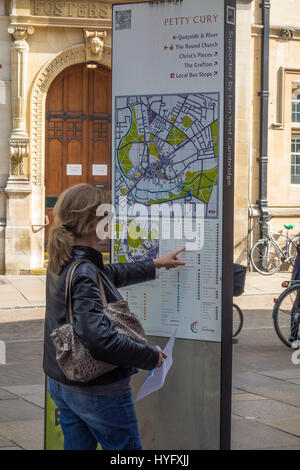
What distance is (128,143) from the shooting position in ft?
14.8

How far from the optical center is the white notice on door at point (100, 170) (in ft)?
54.5

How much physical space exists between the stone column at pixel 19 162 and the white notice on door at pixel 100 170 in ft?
4.72

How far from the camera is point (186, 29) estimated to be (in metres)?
4.26

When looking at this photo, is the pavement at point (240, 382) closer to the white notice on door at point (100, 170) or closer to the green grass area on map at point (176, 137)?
the green grass area on map at point (176, 137)

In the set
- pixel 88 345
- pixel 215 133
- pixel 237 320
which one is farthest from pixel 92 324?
pixel 237 320

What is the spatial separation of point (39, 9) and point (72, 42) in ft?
2.88

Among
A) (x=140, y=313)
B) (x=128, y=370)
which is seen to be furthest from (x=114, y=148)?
(x=128, y=370)

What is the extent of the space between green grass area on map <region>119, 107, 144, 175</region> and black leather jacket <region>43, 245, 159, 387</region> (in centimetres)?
125

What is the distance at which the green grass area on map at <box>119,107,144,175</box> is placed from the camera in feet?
14.7

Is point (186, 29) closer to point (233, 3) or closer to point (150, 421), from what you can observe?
point (233, 3)

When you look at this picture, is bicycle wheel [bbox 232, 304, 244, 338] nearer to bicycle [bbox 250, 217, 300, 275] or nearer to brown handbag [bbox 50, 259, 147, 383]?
brown handbag [bbox 50, 259, 147, 383]

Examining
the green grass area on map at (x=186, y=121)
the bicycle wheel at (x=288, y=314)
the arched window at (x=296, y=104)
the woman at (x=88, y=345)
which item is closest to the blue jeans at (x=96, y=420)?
the woman at (x=88, y=345)

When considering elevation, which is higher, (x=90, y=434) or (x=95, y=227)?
(x=95, y=227)

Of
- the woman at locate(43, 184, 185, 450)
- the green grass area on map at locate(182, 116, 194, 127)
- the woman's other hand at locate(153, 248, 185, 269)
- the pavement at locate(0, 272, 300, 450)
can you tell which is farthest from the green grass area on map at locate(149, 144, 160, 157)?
the pavement at locate(0, 272, 300, 450)
